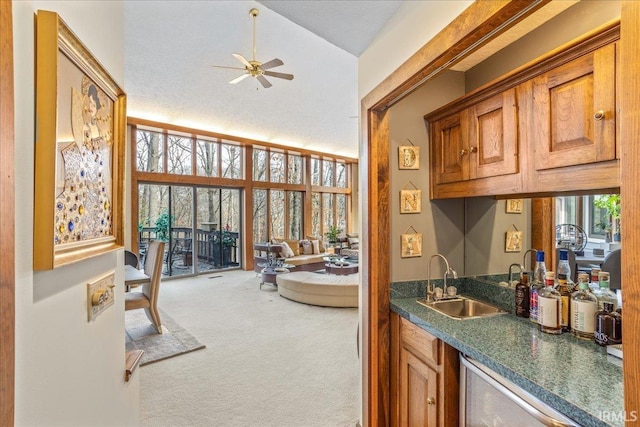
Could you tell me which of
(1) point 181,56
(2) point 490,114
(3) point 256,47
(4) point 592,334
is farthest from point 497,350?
(1) point 181,56

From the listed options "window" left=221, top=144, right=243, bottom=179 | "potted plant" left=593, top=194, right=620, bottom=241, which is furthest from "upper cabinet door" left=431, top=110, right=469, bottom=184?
"window" left=221, top=144, right=243, bottom=179

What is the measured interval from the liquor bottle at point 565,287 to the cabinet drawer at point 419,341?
58cm

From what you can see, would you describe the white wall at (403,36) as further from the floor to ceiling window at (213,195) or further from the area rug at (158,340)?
the floor to ceiling window at (213,195)

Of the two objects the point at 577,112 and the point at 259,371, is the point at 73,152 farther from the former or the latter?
the point at 259,371

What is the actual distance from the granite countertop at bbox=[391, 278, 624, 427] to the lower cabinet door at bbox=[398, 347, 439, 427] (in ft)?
0.74

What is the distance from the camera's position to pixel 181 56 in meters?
4.29

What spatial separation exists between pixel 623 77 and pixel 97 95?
4.92 ft

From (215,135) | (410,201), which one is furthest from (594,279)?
(215,135)

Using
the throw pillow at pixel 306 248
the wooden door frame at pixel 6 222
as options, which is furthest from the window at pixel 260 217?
the wooden door frame at pixel 6 222

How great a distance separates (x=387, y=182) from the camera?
2062 millimetres

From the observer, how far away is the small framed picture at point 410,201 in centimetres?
215

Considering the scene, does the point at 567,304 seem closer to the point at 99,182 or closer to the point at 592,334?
the point at 592,334

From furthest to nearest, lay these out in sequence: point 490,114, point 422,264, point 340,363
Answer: point 340,363
point 422,264
point 490,114

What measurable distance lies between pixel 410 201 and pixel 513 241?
71 cm
